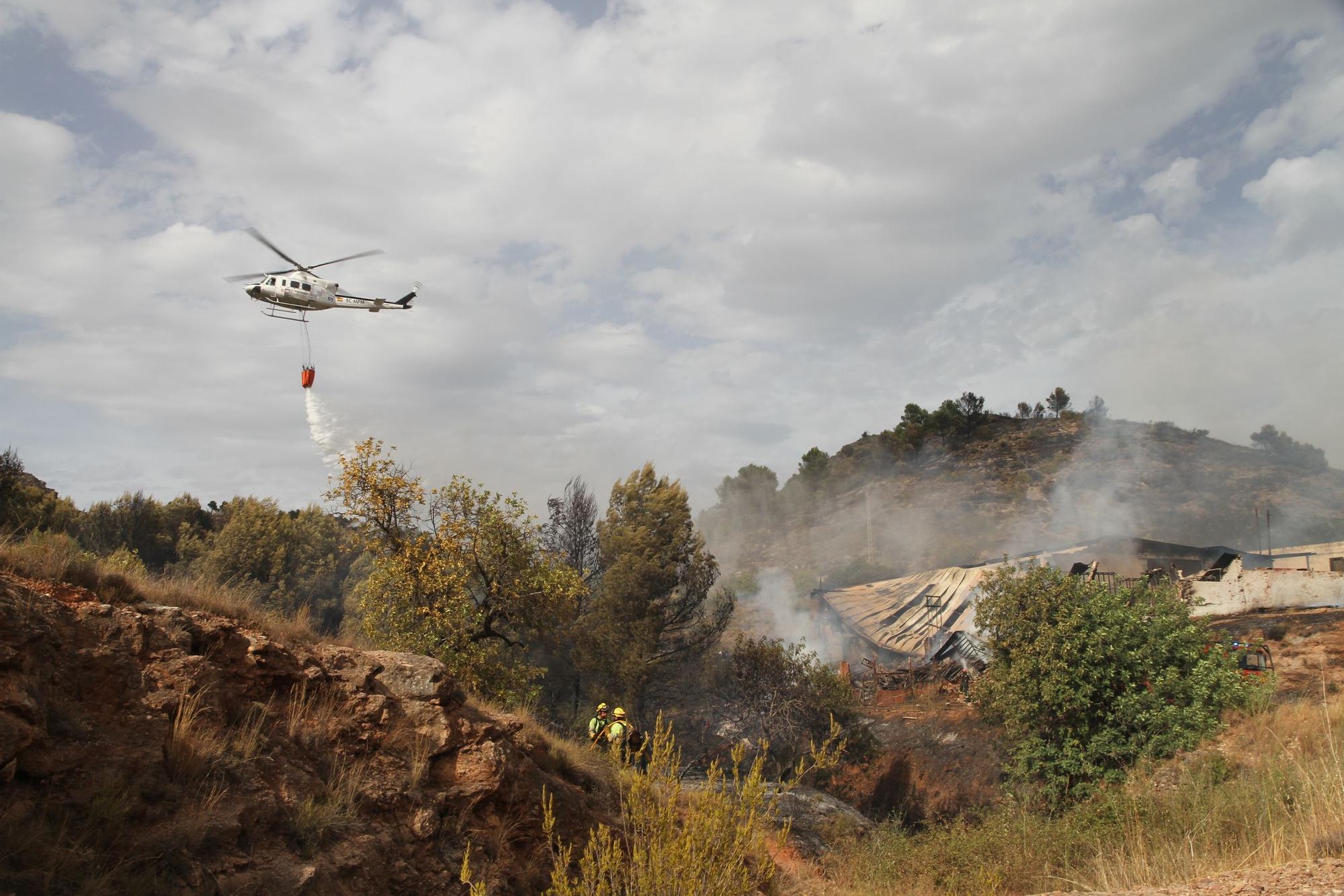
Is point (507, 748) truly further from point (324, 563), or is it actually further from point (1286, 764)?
point (324, 563)

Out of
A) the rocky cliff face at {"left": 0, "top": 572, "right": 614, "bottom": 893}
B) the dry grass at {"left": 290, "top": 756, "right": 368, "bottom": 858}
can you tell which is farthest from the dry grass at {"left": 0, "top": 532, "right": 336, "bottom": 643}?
the dry grass at {"left": 290, "top": 756, "right": 368, "bottom": 858}

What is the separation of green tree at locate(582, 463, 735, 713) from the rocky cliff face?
22.8 m

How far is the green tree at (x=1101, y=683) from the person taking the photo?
56.5 feet

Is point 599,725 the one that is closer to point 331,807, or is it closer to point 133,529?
point 331,807

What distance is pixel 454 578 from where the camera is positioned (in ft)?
56.4

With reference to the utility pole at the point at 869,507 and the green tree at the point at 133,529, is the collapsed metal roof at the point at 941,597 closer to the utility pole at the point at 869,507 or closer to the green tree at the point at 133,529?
the utility pole at the point at 869,507

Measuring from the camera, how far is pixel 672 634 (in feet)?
118

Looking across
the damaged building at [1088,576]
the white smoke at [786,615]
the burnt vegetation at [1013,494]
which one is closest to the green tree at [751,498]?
the burnt vegetation at [1013,494]

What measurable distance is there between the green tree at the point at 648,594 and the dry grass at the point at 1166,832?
17858mm

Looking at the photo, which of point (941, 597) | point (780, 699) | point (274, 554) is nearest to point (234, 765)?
point (780, 699)

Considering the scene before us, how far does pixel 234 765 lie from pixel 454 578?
10.1 metres

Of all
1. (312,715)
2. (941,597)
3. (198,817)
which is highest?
(312,715)

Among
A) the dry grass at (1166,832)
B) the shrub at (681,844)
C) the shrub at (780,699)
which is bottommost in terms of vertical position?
the shrub at (780,699)

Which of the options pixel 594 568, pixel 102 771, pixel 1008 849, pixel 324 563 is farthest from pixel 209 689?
pixel 324 563
